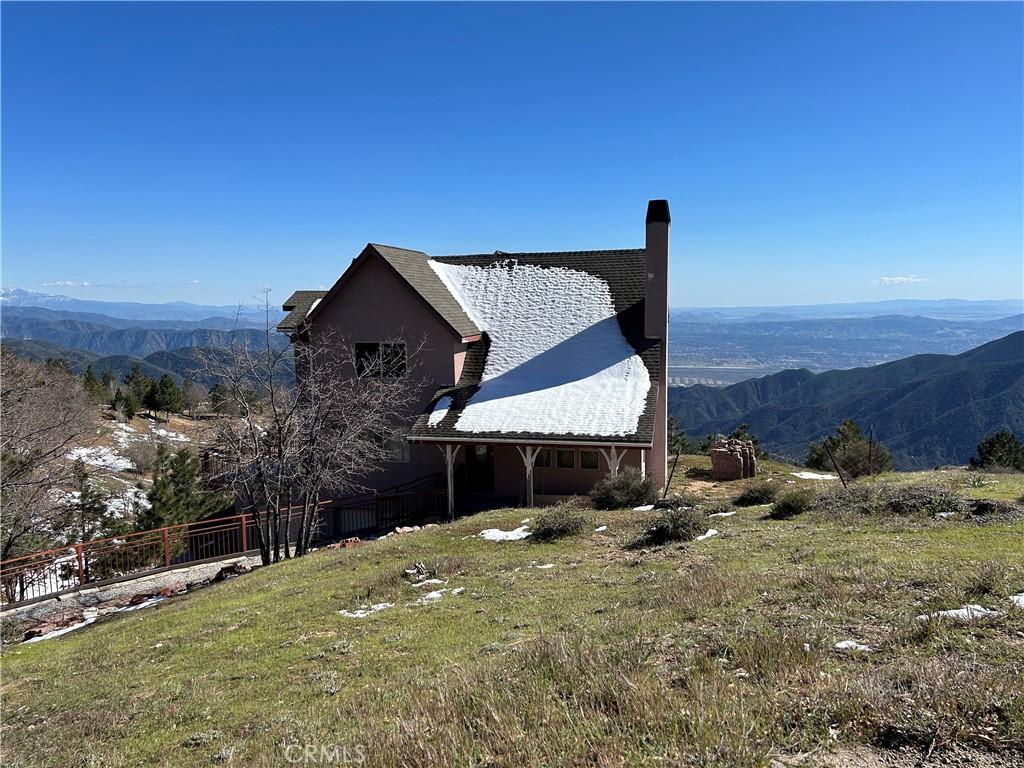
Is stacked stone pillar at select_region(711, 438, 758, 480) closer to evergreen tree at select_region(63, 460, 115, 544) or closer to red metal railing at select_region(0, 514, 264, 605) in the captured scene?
red metal railing at select_region(0, 514, 264, 605)

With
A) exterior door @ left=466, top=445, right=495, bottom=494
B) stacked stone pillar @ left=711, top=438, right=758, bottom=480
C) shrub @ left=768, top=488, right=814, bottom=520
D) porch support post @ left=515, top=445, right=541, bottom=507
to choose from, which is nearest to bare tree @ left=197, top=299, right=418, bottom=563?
porch support post @ left=515, top=445, right=541, bottom=507

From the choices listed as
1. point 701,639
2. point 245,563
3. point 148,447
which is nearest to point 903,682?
point 701,639

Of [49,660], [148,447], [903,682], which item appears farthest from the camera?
[148,447]

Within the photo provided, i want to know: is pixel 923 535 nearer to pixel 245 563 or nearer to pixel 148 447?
pixel 245 563

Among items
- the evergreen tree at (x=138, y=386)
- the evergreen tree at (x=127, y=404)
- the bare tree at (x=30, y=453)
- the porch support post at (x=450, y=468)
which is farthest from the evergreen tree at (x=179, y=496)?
the evergreen tree at (x=138, y=386)

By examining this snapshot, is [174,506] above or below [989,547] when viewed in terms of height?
below

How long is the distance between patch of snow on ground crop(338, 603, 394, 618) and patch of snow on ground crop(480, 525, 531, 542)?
15.1 ft

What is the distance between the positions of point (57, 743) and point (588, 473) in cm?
1511

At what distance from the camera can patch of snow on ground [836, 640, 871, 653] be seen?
16.3 feet

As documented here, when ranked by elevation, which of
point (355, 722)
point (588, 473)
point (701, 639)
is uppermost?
point (701, 639)

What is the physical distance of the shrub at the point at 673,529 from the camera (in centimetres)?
1197

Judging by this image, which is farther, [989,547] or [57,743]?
[989,547]

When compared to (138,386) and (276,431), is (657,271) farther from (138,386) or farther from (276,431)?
(138,386)

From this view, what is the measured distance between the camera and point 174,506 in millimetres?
19734
